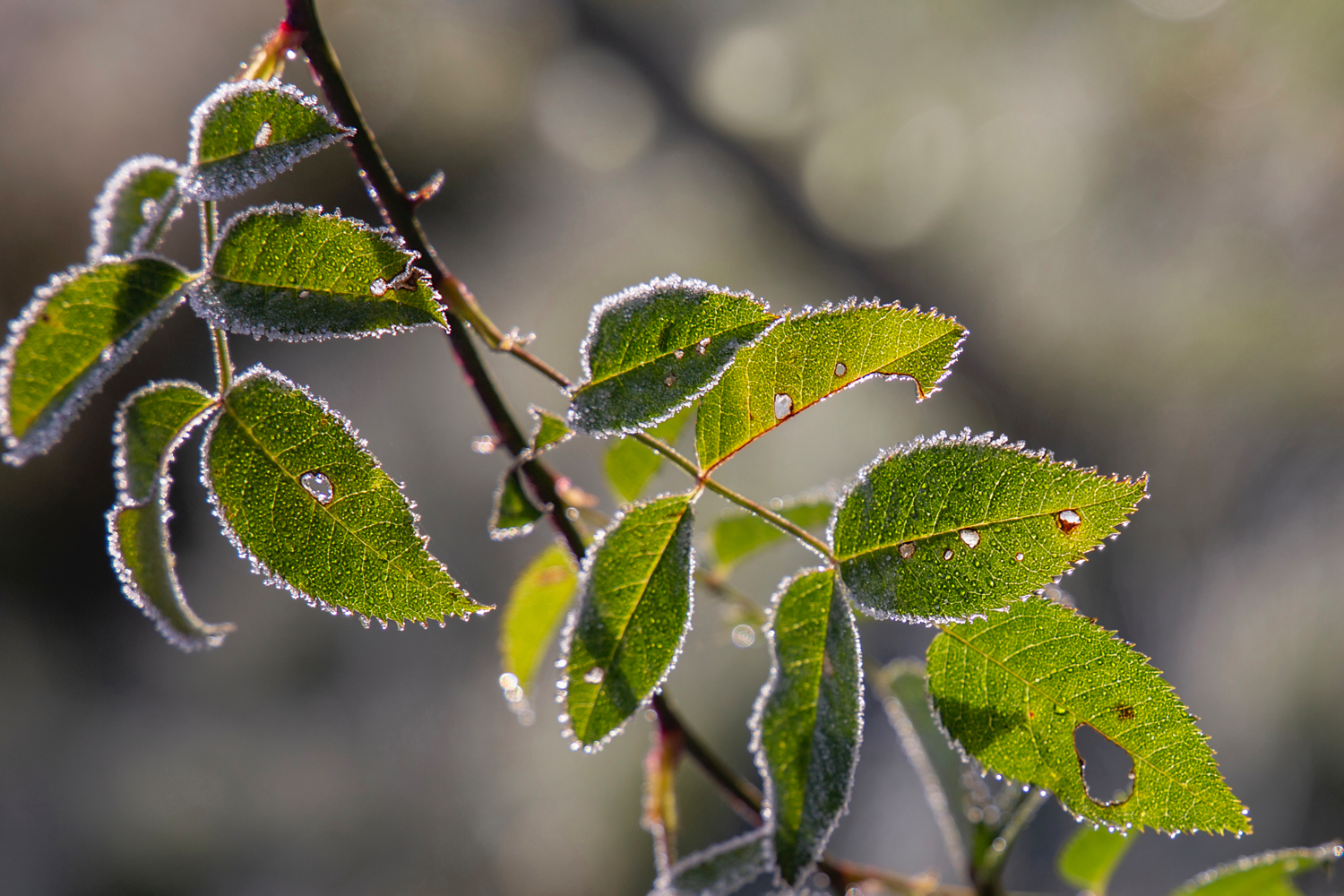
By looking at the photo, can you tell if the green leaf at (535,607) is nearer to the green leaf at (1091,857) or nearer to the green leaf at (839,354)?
the green leaf at (839,354)

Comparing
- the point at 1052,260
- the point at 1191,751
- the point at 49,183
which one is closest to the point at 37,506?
the point at 49,183

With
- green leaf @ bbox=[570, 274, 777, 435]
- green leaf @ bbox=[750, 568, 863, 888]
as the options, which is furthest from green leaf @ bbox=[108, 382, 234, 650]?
green leaf @ bbox=[750, 568, 863, 888]

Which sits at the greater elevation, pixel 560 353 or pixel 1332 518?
pixel 560 353

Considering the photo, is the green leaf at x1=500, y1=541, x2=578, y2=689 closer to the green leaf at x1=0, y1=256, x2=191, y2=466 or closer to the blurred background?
the green leaf at x1=0, y1=256, x2=191, y2=466

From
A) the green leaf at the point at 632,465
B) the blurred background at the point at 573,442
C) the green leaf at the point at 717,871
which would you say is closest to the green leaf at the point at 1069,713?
the green leaf at the point at 717,871

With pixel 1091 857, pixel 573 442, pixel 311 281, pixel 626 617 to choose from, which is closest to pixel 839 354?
pixel 626 617

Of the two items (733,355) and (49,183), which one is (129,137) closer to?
(49,183)
